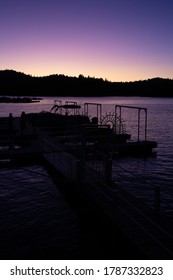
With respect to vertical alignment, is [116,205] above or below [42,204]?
above

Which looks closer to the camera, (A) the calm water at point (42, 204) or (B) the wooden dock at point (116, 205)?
(B) the wooden dock at point (116, 205)

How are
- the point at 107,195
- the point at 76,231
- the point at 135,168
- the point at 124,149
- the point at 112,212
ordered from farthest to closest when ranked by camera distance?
the point at 124,149, the point at 135,168, the point at 107,195, the point at 76,231, the point at 112,212

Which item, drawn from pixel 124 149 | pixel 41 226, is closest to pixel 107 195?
pixel 41 226

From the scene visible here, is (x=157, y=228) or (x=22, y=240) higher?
(x=157, y=228)

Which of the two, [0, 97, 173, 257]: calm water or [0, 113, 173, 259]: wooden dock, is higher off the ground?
[0, 113, 173, 259]: wooden dock

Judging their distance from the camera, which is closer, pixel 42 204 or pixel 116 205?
pixel 116 205

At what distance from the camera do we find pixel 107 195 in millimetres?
13828

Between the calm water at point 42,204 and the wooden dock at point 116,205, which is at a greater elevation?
the wooden dock at point 116,205

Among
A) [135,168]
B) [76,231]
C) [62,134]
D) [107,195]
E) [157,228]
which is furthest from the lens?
[62,134]

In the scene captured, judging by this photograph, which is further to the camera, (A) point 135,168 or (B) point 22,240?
(A) point 135,168

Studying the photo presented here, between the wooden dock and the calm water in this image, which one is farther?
the calm water
